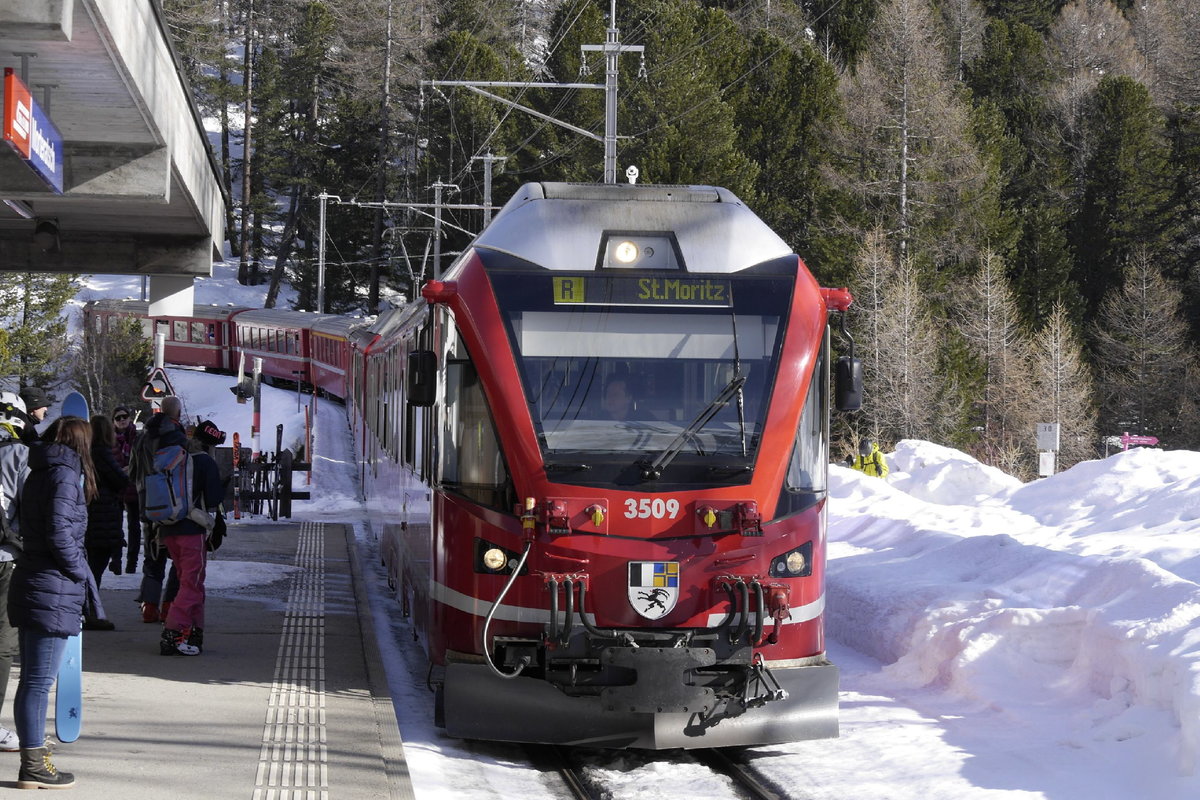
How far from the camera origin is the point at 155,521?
433 inches

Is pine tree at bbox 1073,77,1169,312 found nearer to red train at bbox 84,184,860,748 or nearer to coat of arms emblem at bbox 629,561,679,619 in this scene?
red train at bbox 84,184,860,748

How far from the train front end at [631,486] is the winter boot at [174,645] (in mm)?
2759

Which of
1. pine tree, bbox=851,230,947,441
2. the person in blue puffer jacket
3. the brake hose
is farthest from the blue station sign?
pine tree, bbox=851,230,947,441

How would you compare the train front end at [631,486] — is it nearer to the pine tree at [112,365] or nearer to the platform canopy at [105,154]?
the platform canopy at [105,154]

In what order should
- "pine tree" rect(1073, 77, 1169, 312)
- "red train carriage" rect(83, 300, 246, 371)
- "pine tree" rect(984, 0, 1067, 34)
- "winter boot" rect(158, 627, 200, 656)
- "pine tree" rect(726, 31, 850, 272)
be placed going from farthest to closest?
"pine tree" rect(984, 0, 1067, 34) → "pine tree" rect(1073, 77, 1169, 312) → "red train carriage" rect(83, 300, 246, 371) → "pine tree" rect(726, 31, 850, 272) → "winter boot" rect(158, 627, 200, 656)

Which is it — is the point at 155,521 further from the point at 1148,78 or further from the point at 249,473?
the point at 1148,78

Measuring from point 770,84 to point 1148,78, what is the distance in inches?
1163

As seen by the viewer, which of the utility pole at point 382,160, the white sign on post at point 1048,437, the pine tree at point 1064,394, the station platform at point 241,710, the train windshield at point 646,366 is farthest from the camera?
the utility pole at point 382,160

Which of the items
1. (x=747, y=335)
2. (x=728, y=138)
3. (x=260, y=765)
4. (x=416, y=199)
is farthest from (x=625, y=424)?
(x=416, y=199)

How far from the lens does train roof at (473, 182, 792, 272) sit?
9.31 metres

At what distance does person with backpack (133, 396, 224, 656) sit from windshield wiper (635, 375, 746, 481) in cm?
386


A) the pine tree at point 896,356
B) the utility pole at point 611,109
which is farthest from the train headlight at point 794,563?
the pine tree at point 896,356

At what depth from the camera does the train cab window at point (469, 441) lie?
8852mm

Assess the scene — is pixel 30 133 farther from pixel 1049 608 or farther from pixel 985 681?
pixel 1049 608
